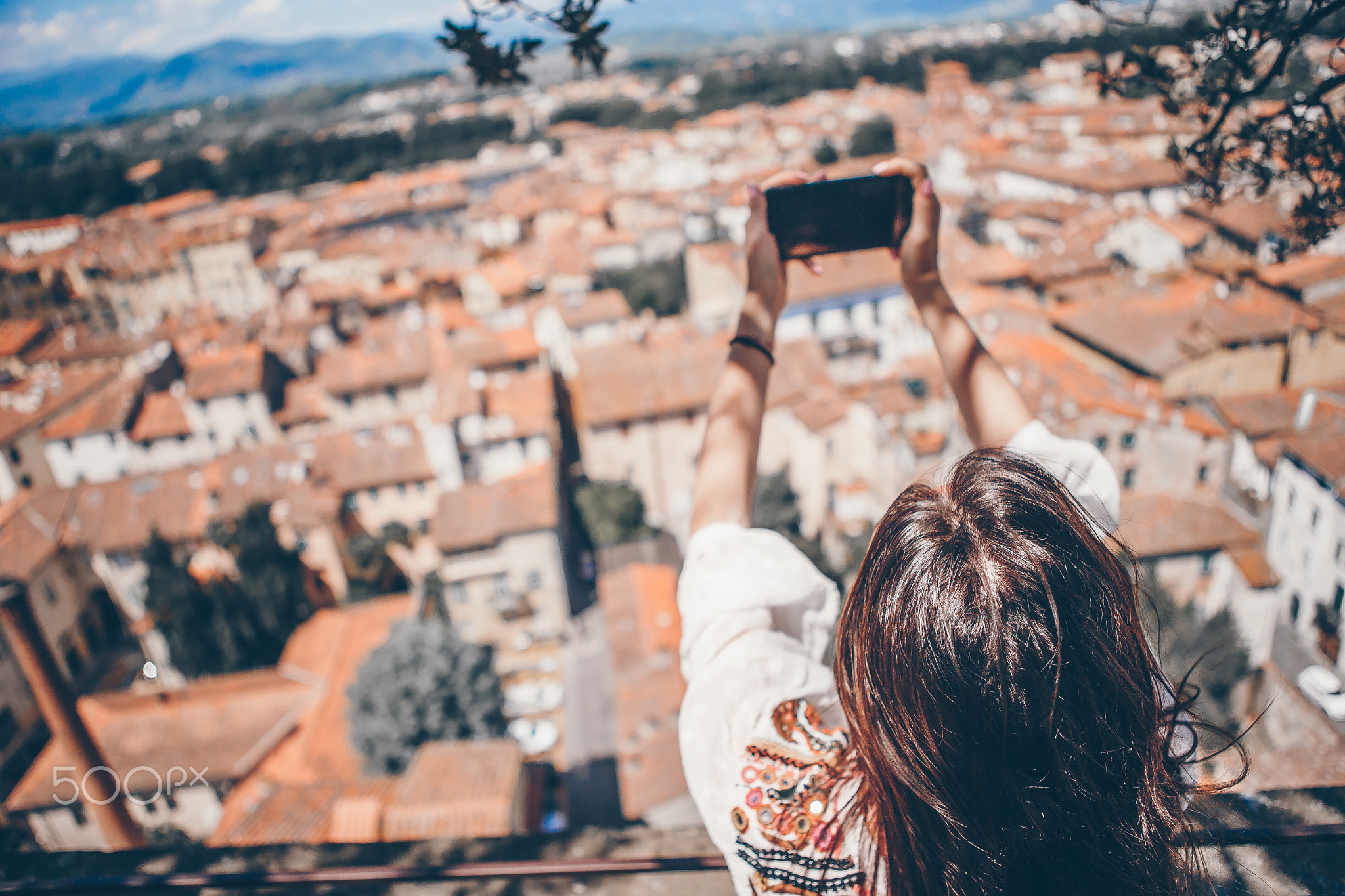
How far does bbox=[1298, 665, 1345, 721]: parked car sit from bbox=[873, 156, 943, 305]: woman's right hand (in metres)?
11.2

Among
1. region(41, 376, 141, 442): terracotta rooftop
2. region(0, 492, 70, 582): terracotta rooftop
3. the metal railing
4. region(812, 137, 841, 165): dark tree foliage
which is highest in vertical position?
the metal railing

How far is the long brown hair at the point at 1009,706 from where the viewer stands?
0.89 metres

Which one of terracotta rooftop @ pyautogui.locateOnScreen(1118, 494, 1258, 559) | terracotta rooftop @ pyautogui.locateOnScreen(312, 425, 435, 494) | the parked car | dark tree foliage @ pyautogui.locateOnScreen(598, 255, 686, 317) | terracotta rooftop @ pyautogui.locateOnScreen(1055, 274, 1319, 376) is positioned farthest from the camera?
dark tree foliage @ pyautogui.locateOnScreen(598, 255, 686, 317)

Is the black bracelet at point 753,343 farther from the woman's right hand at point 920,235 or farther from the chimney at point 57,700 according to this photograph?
the chimney at point 57,700

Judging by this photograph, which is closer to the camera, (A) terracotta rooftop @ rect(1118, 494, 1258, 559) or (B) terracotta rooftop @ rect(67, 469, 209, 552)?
(A) terracotta rooftop @ rect(1118, 494, 1258, 559)

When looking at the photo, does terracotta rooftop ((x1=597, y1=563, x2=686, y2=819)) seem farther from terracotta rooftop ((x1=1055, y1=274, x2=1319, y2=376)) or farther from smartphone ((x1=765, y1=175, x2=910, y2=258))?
A: terracotta rooftop ((x1=1055, y1=274, x2=1319, y2=376))

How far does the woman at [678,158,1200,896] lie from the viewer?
90 centimetres

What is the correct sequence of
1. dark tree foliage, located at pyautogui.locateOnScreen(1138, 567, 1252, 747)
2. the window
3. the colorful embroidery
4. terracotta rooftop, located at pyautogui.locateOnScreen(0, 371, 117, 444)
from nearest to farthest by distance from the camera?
1. the colorful embroidery
2. dark tree foliage, located at pyautogui.locateOnScreen(1138, 567, 1252, 747)
3. the window
4. terracotta rooftop, located at pyautogui.locateOnScreen(0, 371, 117, 444)

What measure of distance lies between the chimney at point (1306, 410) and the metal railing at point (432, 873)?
14548 millimetres

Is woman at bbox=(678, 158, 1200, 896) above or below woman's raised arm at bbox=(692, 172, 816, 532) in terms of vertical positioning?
below

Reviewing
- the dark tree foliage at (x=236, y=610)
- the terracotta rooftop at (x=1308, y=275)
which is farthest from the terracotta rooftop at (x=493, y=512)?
the terracotta rooftop at (x=1308, y=275)

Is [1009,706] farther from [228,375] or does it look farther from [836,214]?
[228,375]

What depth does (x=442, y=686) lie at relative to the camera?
11.1m

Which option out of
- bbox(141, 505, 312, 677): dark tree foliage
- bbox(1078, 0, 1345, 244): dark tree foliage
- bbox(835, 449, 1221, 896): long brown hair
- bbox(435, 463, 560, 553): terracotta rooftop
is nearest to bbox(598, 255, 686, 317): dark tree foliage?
bbox(435, 463, 560, 553): terracotta rooftop
